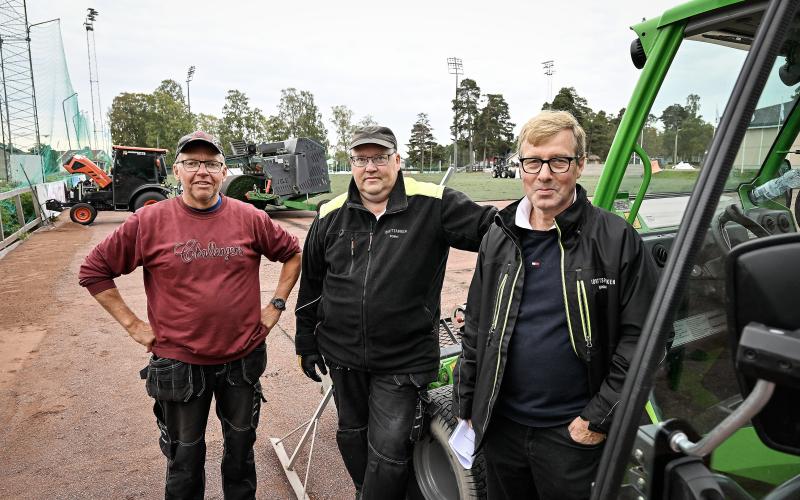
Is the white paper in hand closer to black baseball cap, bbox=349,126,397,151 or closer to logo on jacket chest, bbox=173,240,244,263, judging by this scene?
black baseball cap, bbox=349,126,397,151

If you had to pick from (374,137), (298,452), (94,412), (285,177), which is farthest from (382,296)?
(285,177)

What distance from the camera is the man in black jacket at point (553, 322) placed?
66.0 inches

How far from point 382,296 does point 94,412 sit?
3.10 m

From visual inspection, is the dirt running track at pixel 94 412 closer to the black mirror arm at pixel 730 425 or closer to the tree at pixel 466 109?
the black mirror arm at pixel 730 425

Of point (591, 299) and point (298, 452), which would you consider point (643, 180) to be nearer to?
point (591, 299)

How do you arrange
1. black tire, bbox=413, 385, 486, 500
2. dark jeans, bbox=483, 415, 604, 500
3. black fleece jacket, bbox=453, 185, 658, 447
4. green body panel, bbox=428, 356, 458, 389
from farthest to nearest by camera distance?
green body panel, bbox=428, 356, 458, 389 < black tire, bbox=413, 385, 486, 500 < dark jeans, bbox=483, 415, 604, 500 < black fleece jacket, bbox=453, 185, 658, 447

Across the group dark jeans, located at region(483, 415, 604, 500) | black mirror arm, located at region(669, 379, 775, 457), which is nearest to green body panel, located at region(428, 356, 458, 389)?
dark jeans, located at region(483, 415, 604, 500)

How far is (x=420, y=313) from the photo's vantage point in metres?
2.57

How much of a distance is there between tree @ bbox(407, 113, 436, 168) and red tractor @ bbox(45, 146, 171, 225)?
7020 centimetres

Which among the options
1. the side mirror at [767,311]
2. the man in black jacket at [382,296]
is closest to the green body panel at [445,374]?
the man in black jacket at [382,296]

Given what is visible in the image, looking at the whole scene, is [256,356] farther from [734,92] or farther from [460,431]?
[734,92]

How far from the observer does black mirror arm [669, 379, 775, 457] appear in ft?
2.55

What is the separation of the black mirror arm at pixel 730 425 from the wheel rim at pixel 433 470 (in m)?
1.84

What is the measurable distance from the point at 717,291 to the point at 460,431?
1.28 m
